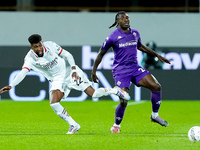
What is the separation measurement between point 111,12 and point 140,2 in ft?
8.78

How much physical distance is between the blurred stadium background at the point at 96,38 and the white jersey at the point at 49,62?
852 cm

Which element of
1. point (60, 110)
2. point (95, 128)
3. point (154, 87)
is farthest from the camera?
point (95, 128)

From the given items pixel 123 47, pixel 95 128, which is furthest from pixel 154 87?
pixel 95 128

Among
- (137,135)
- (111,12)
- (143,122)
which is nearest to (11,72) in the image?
(111,12)

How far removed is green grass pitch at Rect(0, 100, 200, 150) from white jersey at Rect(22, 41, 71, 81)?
3.45ft

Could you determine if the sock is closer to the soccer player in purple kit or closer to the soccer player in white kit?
the soccer player in white kit

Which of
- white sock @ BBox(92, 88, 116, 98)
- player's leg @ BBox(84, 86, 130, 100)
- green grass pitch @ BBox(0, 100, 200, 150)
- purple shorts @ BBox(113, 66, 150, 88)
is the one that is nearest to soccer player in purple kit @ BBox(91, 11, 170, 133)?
purple shorts @ BBox(113, 66, 150, 88)

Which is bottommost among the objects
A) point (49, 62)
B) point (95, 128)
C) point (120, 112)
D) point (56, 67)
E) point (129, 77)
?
point (95, 128)

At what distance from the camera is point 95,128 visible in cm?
1077

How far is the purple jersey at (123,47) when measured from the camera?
9648 mm

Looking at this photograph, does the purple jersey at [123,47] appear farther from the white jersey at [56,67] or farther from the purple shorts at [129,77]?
the white jersey at [56,67]

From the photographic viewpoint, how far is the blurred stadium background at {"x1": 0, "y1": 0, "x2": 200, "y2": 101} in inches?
729

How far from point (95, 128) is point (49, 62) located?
1.80 meters

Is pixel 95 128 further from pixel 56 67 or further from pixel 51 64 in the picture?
pixel 51 64
